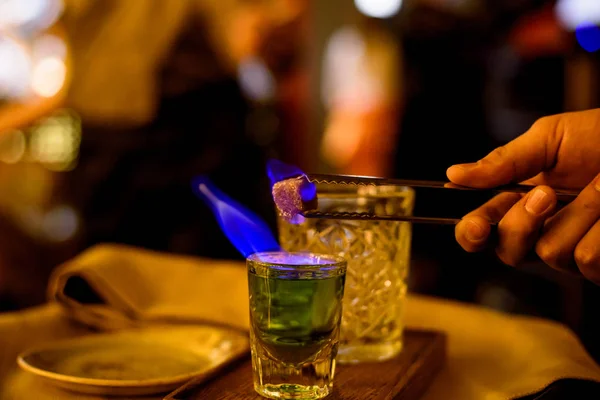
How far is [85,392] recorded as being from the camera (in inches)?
28.8

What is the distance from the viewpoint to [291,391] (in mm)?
675

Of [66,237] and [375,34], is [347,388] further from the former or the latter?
[375,34]

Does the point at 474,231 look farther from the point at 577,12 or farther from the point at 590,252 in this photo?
the point at 577,12

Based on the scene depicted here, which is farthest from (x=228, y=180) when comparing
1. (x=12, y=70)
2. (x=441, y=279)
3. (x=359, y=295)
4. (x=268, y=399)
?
(x=268, y=399)

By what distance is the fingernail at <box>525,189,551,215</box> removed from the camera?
0.71 meters

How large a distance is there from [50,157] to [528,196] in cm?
311

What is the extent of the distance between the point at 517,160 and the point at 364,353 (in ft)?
1.06

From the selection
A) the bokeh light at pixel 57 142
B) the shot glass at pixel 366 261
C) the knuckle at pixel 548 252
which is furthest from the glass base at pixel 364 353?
the bokeh light at pixel 57 142

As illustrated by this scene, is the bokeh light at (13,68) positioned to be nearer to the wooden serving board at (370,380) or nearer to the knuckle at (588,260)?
the wooden serving board at (370,380)

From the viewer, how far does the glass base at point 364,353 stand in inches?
32.6

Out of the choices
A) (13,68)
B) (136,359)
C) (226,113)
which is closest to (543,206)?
(136,359)

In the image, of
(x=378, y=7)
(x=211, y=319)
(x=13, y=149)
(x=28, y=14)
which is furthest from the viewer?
(x=378, y=7)

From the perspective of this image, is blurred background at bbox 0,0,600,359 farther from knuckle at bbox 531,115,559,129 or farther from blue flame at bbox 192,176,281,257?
blue flame at bbox 192,176,281,257

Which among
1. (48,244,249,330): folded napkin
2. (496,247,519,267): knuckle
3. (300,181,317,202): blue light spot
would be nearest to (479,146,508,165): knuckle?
(496,247,519,267): knuckle
